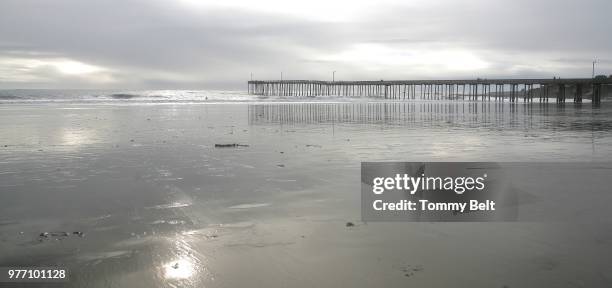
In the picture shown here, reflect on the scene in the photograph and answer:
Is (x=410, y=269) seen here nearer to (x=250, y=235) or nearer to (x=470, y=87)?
(x=250, y=235)

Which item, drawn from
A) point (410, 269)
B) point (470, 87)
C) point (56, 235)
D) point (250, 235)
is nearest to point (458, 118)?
point (250, 235)

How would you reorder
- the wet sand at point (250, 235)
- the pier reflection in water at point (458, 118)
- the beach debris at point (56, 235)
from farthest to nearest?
the pier reflection in water at point (458, 118) < the beach debris at point (56, 235) < the wet sand at point (250, 235)

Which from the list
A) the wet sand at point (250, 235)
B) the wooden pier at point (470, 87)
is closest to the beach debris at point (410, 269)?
the wet sand at point (250, 235)

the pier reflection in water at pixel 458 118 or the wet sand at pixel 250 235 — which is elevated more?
the pier reflection in water at pixel 458 118

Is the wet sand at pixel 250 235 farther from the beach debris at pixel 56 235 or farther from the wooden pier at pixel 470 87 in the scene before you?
the wooden pier at pixel 470 87

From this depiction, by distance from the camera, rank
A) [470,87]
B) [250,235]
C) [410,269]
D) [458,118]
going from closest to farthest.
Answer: [410,269]
[250,235]
[458,118]
[470,87]

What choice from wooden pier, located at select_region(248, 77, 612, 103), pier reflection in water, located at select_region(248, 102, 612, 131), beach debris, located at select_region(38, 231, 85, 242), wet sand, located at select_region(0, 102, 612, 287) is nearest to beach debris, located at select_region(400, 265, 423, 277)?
wet sand, located at select_region(0, 102, 612, 287)

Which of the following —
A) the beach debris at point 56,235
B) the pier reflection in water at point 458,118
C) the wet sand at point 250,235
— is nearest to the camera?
the wet sand at point 250,235

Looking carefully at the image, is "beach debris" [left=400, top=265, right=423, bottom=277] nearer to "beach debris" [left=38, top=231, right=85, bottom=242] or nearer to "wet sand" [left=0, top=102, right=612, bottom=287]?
"wet sand" [left=0, top=102, right=612, bottom=287]

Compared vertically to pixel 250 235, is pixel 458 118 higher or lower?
higher

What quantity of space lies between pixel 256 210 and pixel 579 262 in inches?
143

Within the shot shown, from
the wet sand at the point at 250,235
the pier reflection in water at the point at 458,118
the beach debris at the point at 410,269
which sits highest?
the pier reflection in water at the point at 458,118

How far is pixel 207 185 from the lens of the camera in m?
7.84

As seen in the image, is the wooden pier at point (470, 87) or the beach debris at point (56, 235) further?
the wooden pier at point (470, 87)
